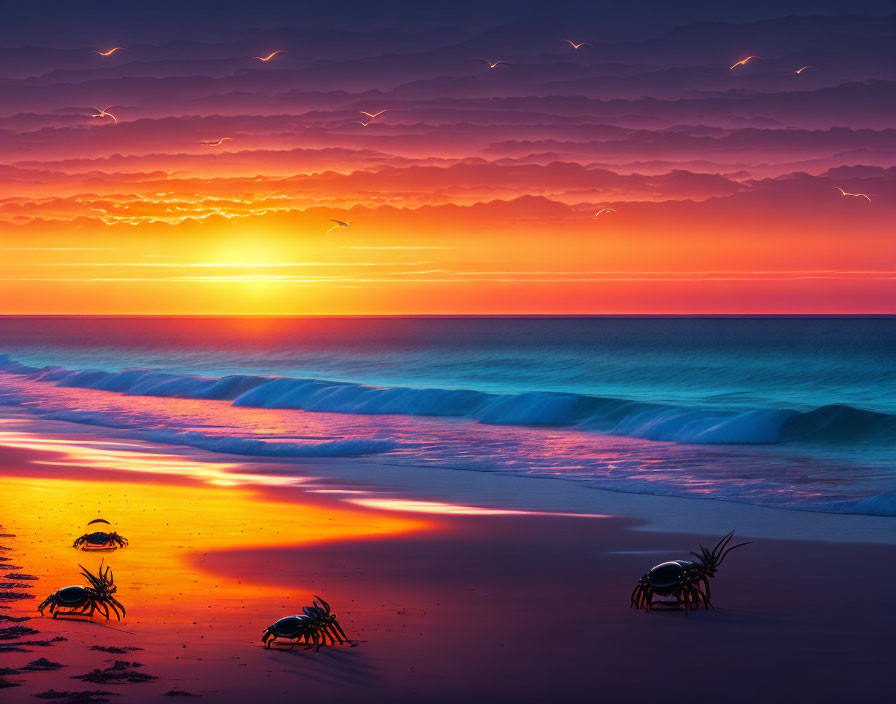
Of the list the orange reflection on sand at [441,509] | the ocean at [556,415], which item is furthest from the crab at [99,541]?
the ocean at [556,415]

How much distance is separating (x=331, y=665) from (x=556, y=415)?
31.0 m

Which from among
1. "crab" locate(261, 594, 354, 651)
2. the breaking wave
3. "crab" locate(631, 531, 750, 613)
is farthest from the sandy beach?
the breaking wave

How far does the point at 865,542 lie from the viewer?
14086mm

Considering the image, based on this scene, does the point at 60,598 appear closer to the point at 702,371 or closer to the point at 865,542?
the point at 865,542

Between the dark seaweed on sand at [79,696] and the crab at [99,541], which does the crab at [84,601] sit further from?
the crab at [99,541]

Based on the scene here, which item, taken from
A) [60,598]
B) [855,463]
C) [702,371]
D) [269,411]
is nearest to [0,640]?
→ [60,598]

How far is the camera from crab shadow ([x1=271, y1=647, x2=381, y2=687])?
788 centimetres

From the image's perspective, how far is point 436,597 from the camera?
10695 millimetres

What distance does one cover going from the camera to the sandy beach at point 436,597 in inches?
310

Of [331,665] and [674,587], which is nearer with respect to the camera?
[331,665]

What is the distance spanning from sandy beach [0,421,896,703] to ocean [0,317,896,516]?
13.1 ft

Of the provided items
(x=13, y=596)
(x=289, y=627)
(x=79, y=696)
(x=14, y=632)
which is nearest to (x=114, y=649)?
(x=14, y=632)

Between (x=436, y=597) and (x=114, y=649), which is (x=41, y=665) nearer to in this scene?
(x=114, y=649)

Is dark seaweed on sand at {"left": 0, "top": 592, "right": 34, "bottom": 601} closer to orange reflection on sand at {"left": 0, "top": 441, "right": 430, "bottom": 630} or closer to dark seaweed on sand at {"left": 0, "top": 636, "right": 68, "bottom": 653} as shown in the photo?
orange reflection on sand at {"left": 0, "top": 441, "right": 430, "bottom": 630}
